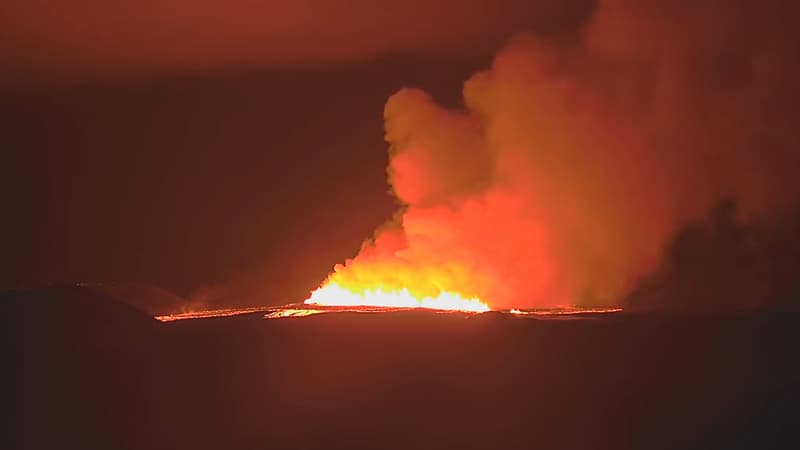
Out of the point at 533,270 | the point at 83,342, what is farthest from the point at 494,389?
the point at 533,270

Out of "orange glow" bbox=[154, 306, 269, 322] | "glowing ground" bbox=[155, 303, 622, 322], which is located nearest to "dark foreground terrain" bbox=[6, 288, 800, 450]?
"glowing ground" bbox=[155, 303, 622, 322]

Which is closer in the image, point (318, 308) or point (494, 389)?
point (494, 389)

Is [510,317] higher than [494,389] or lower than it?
higher

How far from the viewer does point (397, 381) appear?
41.3 feet

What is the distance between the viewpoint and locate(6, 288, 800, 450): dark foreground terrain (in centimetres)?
1190

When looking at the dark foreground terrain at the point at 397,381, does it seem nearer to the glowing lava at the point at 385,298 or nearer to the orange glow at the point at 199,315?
the orange glow at the point at 199,315

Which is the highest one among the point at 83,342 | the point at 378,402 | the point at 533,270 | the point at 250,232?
the point at 250,232

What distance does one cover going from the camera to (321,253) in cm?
2181

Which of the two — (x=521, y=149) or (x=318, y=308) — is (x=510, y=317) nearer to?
(x=318, y=308)

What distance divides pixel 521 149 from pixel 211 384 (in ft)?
31.9

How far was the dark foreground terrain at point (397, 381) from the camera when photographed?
1190 centimetres

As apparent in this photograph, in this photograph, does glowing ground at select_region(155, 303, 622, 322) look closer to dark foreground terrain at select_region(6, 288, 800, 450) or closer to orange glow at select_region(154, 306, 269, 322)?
orange glow at select_region(154, 306, 269, 322)

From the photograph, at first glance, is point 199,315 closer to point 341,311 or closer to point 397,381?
point 341,311

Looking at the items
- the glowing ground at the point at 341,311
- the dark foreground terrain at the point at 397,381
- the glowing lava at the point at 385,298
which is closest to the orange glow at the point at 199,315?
the glowing ground at the point at 341,311
